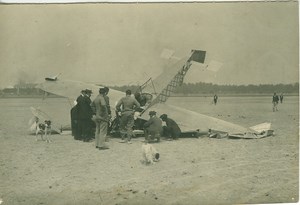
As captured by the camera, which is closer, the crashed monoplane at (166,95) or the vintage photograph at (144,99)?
the vintage photograph at (144,99)

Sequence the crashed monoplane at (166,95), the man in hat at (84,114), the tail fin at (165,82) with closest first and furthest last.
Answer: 1. the man in hat at (84,114)
2. the crashed monoplane at (166,95)
3. the tail fin at (165,82)

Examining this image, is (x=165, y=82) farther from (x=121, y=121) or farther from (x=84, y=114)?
(x=84, y=114)

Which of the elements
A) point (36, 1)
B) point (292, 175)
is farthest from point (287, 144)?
point (36, 1)

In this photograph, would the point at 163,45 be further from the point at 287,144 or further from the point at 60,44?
the point at 287,144

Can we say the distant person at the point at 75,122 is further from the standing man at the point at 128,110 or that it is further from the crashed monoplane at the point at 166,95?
the standing man at the point at 128,110

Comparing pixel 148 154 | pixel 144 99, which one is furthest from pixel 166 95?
pixel 148 154

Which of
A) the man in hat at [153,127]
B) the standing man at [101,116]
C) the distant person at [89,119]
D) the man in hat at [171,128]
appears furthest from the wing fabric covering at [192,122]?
the standing man at [101,116]
